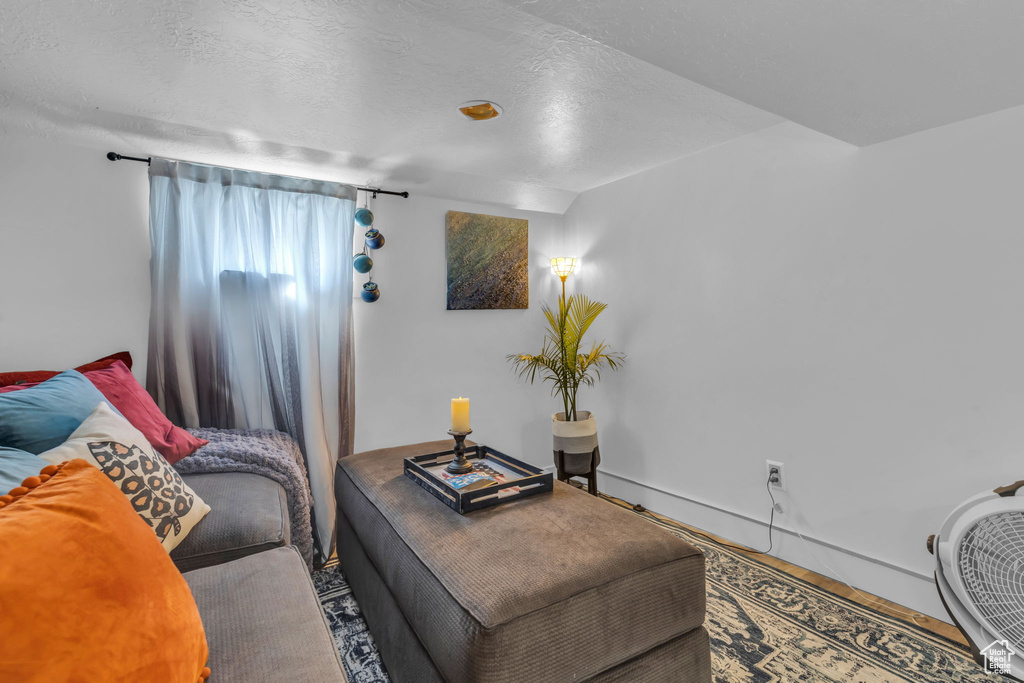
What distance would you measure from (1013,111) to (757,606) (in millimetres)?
2031

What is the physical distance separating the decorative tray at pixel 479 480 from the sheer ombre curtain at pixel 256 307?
3.25ft

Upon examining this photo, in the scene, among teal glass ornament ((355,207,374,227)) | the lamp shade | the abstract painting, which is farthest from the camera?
the lamp shade

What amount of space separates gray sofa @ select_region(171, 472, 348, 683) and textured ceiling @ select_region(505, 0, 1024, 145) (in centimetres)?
151

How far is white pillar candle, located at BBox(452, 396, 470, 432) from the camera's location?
181 centimetres

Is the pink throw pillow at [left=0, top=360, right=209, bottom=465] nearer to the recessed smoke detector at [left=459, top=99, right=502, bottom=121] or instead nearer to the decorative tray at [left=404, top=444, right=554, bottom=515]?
the decorative tray at [left=404, top=444, right=554, bottom=515]

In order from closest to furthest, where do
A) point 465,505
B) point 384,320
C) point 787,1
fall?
point 787,1, point 465,505, point 384,320

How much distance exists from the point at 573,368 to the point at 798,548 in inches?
59.2

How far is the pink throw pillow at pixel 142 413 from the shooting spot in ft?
6.52

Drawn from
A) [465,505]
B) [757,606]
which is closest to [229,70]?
[465,505]

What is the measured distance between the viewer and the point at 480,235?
3404 millimetres

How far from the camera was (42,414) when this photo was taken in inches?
61.7

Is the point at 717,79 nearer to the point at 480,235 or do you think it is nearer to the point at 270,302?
the point at 480,235

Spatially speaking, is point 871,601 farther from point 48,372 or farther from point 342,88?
point 48,372

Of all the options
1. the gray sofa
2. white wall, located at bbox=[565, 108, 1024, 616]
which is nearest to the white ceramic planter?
white wall, located at bbox=[565, 108, 1024, 616]
